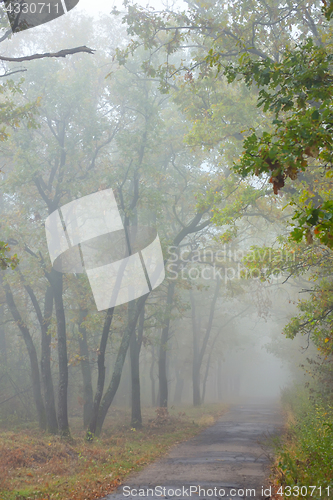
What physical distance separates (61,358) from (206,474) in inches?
321

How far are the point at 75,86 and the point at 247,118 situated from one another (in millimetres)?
8636

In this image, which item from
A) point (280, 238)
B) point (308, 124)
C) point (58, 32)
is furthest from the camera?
point (58, 32)

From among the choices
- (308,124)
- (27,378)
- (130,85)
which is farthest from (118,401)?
(308,124)

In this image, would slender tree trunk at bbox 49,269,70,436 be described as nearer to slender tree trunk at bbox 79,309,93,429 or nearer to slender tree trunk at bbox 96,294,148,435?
slender tree trunk at bbox 96,294,148,435

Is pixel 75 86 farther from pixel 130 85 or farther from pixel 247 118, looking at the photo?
pixel 247 118

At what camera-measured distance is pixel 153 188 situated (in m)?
18.1

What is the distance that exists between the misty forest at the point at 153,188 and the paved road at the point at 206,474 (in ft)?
1.80

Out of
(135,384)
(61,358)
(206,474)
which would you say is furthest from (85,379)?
(206,474)

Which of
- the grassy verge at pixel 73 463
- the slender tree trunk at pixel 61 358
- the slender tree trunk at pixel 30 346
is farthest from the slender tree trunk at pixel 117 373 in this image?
the slender tree trunk at pixel 30 346

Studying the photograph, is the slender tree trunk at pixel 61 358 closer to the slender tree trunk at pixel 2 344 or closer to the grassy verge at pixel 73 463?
the grassy verge at pixel 73 463

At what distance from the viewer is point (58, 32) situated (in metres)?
23.6

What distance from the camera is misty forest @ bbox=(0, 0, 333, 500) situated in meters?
5.54

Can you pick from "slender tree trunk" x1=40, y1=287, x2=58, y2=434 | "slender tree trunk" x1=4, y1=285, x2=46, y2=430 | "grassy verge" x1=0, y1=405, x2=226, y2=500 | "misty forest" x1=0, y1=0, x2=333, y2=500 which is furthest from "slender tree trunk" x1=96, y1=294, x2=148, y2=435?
"slender tree trunk" x1=4, y1=285, x2=46, y2=430

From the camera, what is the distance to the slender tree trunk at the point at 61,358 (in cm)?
1423
